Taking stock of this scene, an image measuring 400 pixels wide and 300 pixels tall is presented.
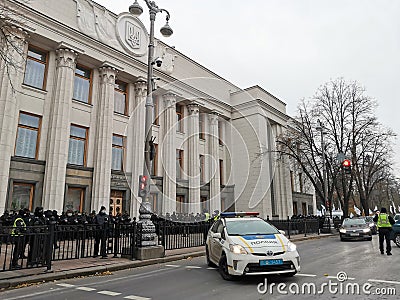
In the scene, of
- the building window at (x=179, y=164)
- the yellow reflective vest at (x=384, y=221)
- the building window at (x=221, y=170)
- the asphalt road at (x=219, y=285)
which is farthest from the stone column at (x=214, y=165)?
the asphalt road at (x=219, y=285)

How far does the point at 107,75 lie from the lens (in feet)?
75.5

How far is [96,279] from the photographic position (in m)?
8.32

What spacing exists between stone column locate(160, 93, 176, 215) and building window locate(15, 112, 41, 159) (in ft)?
34.2

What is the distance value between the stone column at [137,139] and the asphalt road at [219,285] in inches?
557

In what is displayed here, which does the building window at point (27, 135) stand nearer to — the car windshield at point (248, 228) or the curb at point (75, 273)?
the curb at point (75, 273)

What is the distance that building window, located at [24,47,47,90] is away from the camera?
63.5ft

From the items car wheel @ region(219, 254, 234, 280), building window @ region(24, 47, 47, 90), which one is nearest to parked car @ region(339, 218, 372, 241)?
car wheel @ region(219, 254, 234, 280)

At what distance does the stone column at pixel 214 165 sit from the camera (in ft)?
103

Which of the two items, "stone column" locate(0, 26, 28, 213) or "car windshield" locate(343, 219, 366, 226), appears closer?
"stone column" locate(0, 26, 28, 213)

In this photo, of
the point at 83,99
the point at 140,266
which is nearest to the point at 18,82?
the point at 83,99

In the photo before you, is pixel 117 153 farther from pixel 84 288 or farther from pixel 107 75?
pixel 84 288

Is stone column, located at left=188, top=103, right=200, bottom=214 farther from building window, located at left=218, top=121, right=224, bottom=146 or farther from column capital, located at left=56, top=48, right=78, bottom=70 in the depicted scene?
column capital, located at left=56, top=48, right=78, bottom=70

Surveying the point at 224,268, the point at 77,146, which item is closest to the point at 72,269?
the point at 224,268

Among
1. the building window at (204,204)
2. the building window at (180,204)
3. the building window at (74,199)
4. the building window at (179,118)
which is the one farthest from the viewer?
the building window at (204,204)
